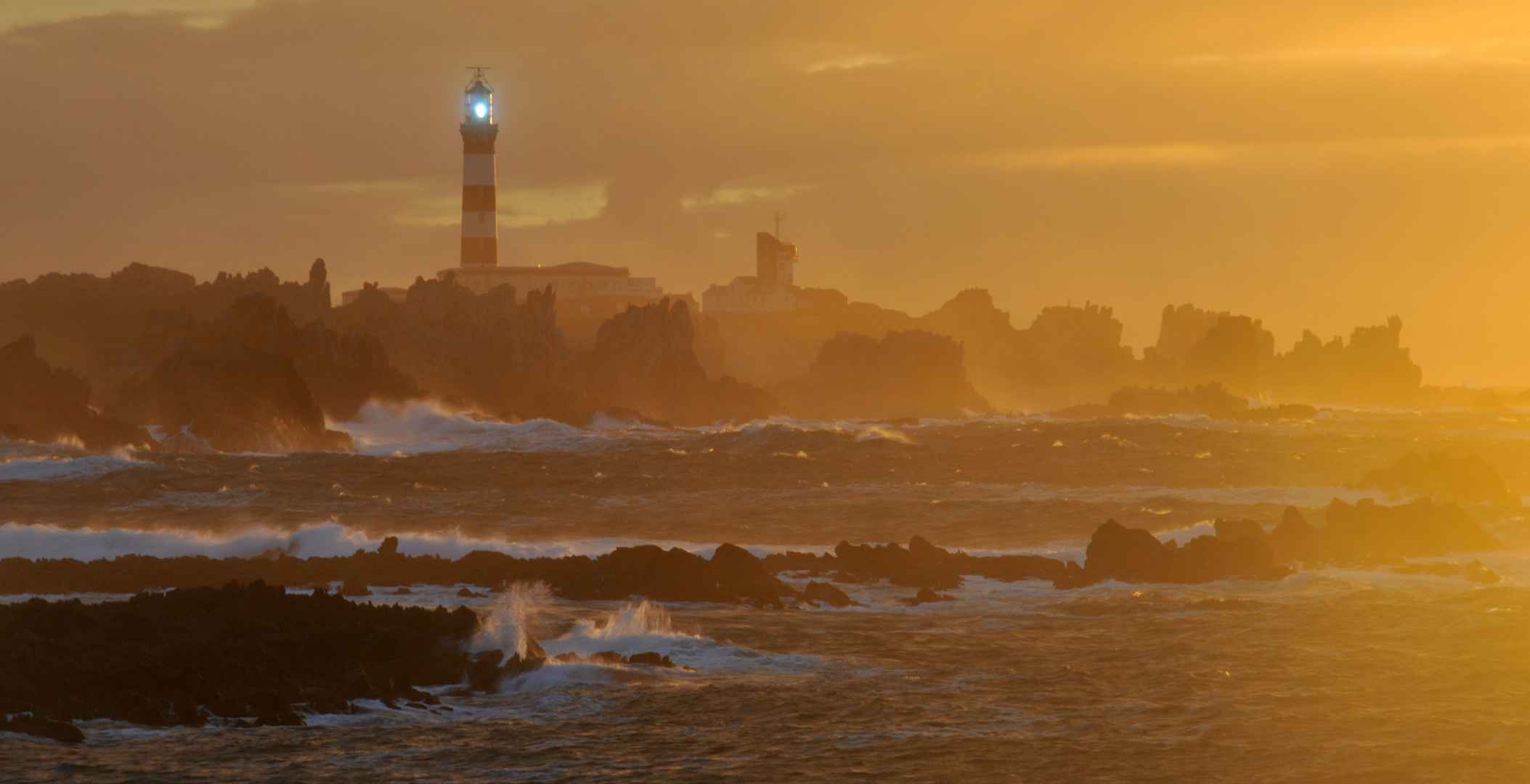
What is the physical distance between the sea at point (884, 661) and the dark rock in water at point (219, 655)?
0.49 meters

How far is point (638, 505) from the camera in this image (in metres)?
36.8

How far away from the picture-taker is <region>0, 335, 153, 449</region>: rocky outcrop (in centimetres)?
4791

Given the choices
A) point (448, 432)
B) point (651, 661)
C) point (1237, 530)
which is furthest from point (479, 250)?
point (651, 661)

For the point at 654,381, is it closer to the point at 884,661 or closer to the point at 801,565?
the point at 801,565

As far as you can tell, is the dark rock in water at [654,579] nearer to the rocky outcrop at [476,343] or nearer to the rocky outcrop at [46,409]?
the rocky outcrop at [46,409]

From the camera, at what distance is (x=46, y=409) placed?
161 feet

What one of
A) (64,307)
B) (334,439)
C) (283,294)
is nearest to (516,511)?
(334,439)

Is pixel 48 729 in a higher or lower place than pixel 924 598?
lower

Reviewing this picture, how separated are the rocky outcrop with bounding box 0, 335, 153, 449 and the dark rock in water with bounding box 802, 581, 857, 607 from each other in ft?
121

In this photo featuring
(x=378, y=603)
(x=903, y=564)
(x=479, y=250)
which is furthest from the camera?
(x=479, y=250)

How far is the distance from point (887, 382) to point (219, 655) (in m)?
91.4

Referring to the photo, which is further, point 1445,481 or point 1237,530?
point 1445,481

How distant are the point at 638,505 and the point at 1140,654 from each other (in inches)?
906

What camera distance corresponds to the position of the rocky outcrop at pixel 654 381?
3391 inches
